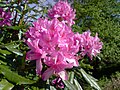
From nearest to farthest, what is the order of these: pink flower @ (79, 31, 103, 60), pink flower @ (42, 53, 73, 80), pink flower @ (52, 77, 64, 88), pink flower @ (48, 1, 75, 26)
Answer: pink flower @ (42, 53, 73, 80) < pink flower @ (52, 77, 64, 88) < pink flower @ (79, 31, 103, 60) < pink flower @ (48, 1, 75, 26)

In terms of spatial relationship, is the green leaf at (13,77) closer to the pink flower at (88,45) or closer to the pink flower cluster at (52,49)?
the pink flower cluster at (52,49)

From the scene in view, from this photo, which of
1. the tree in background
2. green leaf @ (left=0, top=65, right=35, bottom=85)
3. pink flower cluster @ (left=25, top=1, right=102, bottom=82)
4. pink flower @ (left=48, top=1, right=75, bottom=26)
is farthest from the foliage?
green leaf @ (left=0, top=65, right=35, bottom=85)

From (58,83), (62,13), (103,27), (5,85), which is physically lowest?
(103,27)

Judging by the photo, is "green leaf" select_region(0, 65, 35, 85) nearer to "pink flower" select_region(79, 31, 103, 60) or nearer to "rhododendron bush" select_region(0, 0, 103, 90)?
"rhododendron bush" select_region(0, 0, 103, 90)

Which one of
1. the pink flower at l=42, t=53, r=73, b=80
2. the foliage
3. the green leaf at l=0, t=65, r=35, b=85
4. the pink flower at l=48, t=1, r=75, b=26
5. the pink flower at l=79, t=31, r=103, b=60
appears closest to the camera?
the green leaf at l=0, t=65, r=35, b=85

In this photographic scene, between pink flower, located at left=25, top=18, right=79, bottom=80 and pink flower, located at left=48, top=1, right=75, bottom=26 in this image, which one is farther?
pink flower, located at left=48, top=1, right=75, bottom=26

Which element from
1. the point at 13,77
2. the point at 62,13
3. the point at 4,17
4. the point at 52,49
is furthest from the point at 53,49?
the point at 4,17

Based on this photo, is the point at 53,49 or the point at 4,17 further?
the point at 4,17

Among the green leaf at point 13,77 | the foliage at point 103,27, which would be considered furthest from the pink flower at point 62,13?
the foliage at point 103,27

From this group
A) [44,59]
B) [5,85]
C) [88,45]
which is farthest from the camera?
[88,45]

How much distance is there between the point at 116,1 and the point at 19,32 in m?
15.3

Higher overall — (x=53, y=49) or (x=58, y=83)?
(x=53, y=49)

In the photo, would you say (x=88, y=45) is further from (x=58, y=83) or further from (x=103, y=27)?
(x=103, y=27)

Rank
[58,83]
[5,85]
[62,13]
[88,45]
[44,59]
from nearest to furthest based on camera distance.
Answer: [5,85], [44,59], [58,83], [88,45], [62,13]
